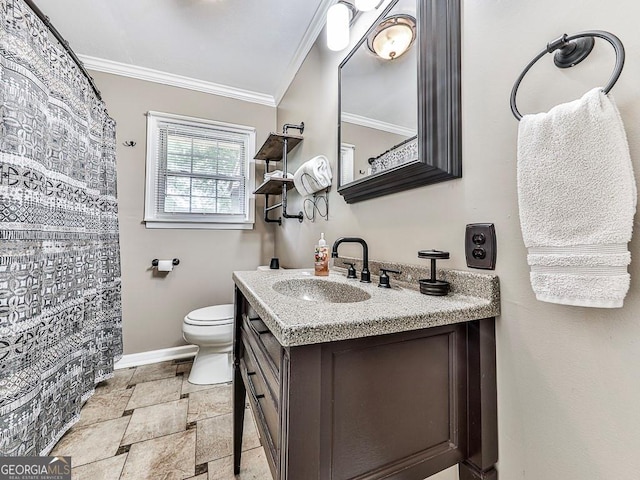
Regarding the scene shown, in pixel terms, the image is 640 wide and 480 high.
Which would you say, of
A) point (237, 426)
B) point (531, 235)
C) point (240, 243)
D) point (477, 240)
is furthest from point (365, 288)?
point (240, 243)

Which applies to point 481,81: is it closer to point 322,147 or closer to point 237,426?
point 322,147

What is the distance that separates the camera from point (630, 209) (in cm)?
44

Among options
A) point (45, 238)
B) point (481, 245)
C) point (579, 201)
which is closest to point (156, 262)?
point (45, 238)

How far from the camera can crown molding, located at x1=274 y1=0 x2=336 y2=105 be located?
162 centimetres

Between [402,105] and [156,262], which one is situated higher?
[402,105]

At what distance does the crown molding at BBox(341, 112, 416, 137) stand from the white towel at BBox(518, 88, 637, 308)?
0.45 meters

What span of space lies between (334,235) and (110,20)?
1.97 metres

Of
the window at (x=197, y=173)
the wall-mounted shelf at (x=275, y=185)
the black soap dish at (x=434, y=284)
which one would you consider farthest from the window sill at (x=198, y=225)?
the black soap dish at (x=434, y=284)

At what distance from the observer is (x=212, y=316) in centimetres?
199

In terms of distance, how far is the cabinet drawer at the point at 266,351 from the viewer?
2.00ft

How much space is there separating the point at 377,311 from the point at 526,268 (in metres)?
0.36

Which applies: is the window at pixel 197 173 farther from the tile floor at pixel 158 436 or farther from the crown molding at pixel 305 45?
the tile floor at pixel 158 436

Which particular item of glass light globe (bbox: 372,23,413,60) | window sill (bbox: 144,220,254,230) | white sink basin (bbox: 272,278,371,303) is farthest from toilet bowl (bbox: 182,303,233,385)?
glass light globe (bbox: 372,23,413,60)

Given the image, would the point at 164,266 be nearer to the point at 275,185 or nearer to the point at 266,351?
the point at 275,185
